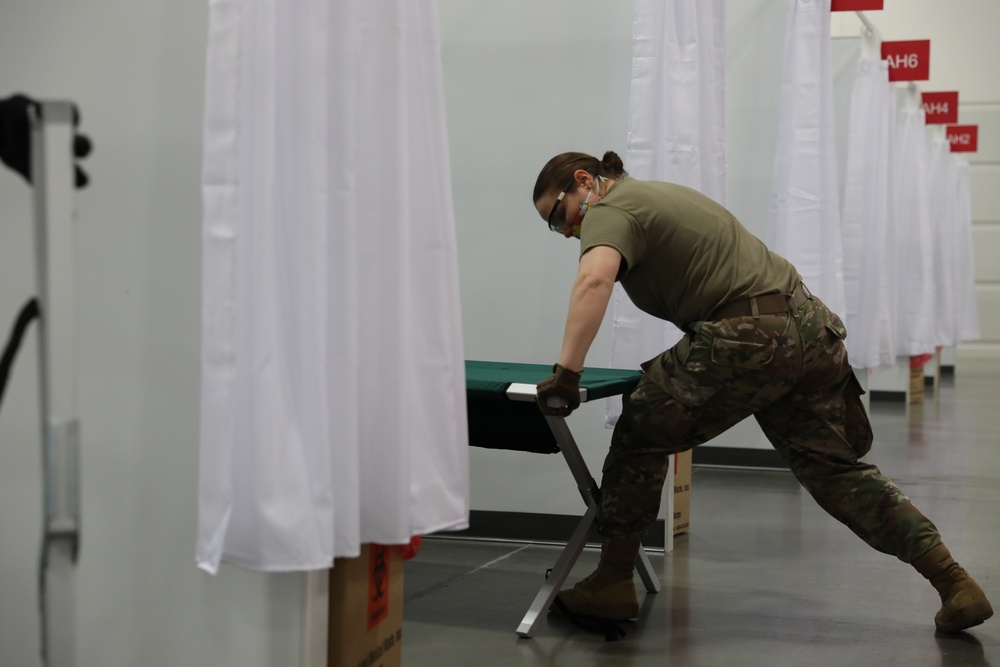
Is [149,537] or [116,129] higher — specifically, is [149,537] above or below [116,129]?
below

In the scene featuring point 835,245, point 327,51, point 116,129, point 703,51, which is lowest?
point 835,245

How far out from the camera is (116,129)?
6.27ft

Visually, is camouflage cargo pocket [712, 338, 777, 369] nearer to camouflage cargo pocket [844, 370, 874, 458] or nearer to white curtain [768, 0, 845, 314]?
camouflage cargo pocket [844, 370, 874, 458]

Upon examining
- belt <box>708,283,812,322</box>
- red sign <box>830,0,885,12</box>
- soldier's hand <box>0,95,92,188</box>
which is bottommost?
belt <box>708,283,812,322</box>

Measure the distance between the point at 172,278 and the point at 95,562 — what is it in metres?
0.52

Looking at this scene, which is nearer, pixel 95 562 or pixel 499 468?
pixel 95 562

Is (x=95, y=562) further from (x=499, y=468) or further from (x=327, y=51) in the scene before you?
(x=499, y=468)

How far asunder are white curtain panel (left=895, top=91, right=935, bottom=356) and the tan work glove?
22.0 feet

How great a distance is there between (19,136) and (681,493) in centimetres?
321

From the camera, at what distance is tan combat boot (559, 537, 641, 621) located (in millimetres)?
2820

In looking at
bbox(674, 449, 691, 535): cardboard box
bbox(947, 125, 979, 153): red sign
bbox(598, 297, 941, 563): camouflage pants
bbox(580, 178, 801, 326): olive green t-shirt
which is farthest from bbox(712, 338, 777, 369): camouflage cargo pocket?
bbox(947, 125, 979, 153): red sign

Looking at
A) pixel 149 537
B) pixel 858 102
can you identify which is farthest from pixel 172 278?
pixel 858 102

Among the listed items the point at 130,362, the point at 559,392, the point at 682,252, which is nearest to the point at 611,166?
the point at 682,252

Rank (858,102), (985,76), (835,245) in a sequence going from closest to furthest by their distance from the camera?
(835,245) → (858,102) → (985,76)
